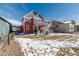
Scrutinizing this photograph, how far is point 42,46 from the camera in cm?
295

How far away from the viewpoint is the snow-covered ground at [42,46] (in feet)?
9.56

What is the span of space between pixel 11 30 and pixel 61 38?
688 mm

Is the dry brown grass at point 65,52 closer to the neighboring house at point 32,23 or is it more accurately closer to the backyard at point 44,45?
the backyard at point 44,45

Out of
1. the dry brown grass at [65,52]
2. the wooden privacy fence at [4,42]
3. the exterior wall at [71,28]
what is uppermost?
the exterior wall at [71,28]

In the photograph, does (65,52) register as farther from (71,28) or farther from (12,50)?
(12,50)

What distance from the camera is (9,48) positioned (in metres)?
2.93

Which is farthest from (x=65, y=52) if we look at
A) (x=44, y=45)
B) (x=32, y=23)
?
(x=32, y=23)

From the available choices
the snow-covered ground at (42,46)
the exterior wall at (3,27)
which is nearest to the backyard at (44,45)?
the snow-covered ground at (42,46)

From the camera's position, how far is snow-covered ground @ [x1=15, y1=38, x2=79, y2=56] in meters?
2.91

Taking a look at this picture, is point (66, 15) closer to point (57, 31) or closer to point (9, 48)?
point (57, 31)

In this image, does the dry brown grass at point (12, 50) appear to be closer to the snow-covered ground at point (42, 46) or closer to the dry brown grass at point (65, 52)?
the snow-covered ground at point (42, 46)

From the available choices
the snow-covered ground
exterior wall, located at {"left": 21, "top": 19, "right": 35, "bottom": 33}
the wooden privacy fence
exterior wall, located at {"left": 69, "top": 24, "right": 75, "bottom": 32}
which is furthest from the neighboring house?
exterior wall, located at {"left": 69, "top": 24, "right": 75, "bottom": 32}

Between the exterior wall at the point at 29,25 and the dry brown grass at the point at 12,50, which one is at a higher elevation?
the exterior wall at the point at 29,25

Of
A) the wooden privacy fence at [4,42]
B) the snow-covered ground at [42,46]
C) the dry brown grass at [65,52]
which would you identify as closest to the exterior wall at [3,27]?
the wooden privacy fence at [4,42]
